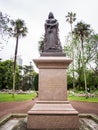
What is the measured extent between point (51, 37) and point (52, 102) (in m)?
2.91

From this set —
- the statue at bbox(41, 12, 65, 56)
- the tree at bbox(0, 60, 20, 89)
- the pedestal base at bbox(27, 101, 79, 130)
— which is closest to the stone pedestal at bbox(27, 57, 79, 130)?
the pedestal base at bbox(27, 101, 79, 130)

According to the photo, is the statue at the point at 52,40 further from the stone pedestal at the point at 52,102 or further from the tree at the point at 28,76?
the tree at the point at 28,76

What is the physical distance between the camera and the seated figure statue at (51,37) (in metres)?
10.8

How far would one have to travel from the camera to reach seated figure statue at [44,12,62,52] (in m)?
10.8

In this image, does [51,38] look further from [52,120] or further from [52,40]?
[52,120]

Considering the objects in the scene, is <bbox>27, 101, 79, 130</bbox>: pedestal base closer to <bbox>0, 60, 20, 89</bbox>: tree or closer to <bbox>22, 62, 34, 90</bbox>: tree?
<bbox>0, 60, 20, 89</bbox>: tree

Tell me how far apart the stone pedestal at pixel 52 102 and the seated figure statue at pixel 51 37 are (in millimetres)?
784

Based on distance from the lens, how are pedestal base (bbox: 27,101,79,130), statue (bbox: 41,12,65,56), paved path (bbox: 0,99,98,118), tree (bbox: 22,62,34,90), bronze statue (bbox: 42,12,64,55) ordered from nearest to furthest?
pedestal base (bbox: 27,101,79,130) < statue (bbox: 41,12,65,56) < bronze statue (bbox: 42,12,64,55) < paved path (bbox: 0,99,98,118) < tree (bbox: 22,62,34,90)

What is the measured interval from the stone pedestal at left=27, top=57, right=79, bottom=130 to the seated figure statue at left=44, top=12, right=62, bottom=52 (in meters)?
0.78

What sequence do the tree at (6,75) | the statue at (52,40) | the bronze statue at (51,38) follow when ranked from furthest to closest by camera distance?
the tree at (6,75) < the bronze statue at (51,38) < the statue at (52,40)

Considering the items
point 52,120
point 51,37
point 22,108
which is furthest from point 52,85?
point 22,108

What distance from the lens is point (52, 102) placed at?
9.79m

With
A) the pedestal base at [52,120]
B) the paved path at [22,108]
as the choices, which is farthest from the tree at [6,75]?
the pedestal base at [52,120]

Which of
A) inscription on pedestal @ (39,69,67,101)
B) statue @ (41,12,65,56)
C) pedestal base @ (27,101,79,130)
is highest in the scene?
→ statue @ (41,12,65,56)
